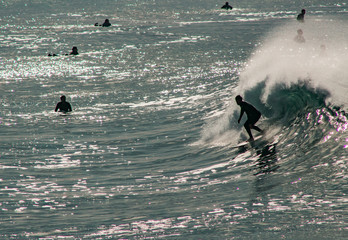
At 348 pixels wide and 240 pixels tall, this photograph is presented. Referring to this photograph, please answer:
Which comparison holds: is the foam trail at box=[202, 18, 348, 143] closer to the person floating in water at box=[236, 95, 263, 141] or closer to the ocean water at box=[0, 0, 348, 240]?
the ocean water at box=[0, 0, 348, 240]

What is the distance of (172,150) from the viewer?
58.3ft

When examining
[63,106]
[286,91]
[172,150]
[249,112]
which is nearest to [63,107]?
[63,106]

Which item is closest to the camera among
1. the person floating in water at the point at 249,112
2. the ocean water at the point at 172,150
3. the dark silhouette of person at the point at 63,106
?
the ocean water at the point at 172,150

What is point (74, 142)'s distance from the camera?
19219 mm

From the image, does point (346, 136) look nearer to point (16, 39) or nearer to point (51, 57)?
point (51, 57)

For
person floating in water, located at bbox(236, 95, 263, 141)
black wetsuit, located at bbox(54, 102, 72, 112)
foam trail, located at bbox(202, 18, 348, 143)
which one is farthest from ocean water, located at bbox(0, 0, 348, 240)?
person floating in water, located at bbox(236, 95, 263, 141)

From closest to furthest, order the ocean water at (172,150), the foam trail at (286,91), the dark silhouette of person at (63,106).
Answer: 1. the ocean water at (172,150)
2. the foam trail at (286,91)
3. the dark silhouette of person at (63,106)

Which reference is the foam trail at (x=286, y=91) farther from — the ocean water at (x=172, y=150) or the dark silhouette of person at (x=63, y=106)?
the dark silhouette of person at (x=63, y=106)

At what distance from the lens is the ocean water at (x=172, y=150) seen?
10.2m

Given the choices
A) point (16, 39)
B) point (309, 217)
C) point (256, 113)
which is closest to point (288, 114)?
point (256, 113)

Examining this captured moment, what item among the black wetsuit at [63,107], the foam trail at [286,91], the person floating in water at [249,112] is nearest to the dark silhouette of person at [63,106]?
the black wetsuit at [63,107]

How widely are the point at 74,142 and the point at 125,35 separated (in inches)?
1504

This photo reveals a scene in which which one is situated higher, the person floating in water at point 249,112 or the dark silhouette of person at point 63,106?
the person floating in water at point 249,112

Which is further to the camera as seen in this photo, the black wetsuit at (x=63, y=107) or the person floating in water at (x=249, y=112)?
the black wetsuit at (x=63, y=107)
